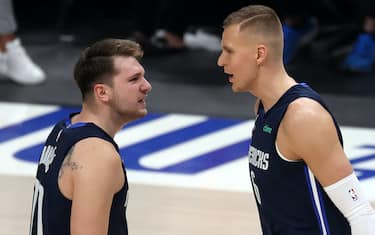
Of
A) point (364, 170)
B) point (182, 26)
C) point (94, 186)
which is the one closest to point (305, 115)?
point (94, 186)

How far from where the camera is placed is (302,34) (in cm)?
710

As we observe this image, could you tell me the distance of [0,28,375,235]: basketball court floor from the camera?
4.28m

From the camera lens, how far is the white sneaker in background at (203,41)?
733 centimetres

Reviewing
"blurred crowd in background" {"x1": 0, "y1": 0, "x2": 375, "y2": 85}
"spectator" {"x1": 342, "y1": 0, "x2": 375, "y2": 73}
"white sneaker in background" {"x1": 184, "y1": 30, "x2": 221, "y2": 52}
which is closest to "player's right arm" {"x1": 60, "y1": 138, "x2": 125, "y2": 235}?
"blurred crowd in background" {"x1": 0, "y1": 0, "x2": 375, "y2": 85}

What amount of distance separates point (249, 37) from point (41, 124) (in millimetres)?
3015

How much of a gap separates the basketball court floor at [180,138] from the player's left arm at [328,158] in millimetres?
1460

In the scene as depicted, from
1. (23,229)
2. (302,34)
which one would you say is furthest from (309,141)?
(302,34)

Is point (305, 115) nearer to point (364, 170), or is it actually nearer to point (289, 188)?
point (289, 188)

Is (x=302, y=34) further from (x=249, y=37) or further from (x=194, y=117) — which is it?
(x=249, y=37)

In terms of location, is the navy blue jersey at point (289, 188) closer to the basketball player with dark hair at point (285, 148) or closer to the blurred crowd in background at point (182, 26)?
the basketball player with dark hair at point (285, 148)

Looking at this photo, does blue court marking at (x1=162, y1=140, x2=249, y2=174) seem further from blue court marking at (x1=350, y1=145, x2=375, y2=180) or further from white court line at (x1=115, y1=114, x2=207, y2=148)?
blue court marking at (x1=350, y1=145, x2=375, y2=180)

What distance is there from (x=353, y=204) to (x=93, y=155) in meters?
0.76

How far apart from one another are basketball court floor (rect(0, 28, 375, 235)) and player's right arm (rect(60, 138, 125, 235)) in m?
1.61

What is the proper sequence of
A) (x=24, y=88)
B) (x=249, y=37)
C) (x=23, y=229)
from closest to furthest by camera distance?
(x=249, y=37) < (x=23, y=229) < (x=24, y=88)
